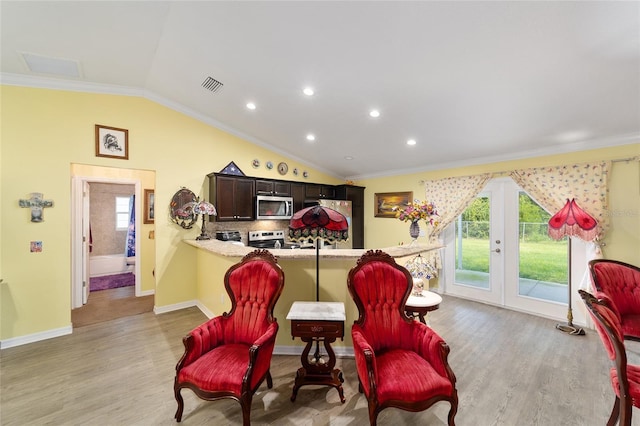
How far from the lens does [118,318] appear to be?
3734mm

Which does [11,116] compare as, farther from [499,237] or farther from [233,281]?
[499,237]

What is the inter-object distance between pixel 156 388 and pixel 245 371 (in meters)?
1.15

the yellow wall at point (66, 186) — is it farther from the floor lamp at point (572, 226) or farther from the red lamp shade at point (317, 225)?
the red lamp shade at point (317, 225)

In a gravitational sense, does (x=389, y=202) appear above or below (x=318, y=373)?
above

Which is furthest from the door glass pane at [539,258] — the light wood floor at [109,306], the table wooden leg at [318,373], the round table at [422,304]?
the light wood floor at [109,306]

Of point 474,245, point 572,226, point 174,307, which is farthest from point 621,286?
point 174,307

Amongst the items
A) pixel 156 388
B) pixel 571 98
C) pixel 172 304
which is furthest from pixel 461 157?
pixel 172 304

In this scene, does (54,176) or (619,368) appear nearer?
(619,368)

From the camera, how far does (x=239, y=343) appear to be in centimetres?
215

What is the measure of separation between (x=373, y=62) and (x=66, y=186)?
13.7ft

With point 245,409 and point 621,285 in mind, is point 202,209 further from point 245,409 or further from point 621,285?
point 621,285

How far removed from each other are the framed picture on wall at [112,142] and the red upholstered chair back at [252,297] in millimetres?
2890

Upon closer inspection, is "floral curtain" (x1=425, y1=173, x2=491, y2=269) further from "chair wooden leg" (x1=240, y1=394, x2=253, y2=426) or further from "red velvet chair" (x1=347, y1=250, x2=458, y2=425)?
"chair wooden leg" (x1=240, y1=394, x2=253, y2=426)

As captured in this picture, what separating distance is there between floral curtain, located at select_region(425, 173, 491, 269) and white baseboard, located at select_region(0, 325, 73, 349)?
5913 mm
